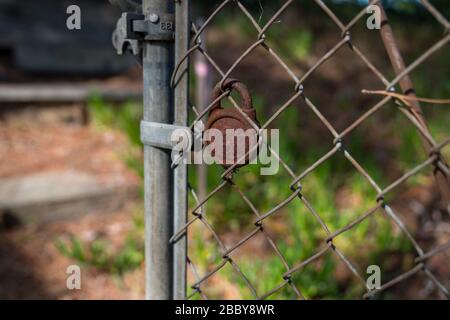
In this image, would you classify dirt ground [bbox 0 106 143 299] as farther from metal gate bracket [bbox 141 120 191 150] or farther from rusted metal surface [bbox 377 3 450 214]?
rusted metal surface [bbox 377 3 450 214]

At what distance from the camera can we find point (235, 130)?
37.6 inches

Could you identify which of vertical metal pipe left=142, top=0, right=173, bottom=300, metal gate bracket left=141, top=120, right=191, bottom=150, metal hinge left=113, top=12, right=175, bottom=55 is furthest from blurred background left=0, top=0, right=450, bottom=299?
metal hinge left=113, top=12, right=175, bottom=55

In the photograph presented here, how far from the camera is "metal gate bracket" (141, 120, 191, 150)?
3.43 feet

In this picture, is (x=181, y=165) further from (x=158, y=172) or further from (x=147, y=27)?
(x=147, y=27)

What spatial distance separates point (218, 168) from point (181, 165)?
4.75 feet

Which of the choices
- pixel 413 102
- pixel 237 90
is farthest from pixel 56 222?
pixel 413 102

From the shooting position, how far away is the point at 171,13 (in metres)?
1.05

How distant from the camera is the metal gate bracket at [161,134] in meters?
1.04

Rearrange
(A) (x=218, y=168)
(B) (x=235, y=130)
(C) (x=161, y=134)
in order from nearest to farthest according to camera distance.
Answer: (B) (x=235, y=130), (C) (x=161, y=134), (A) (x=218, y=168)

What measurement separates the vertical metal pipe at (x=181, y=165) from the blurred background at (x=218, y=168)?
19.8 inches

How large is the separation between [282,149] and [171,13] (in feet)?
6.01

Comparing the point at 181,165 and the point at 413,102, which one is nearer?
the point at 413,102

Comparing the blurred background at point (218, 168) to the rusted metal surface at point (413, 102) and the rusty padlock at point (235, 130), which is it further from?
the rusty padlock at point (235, 130)

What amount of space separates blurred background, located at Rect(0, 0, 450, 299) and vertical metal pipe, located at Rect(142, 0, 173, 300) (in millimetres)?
533
